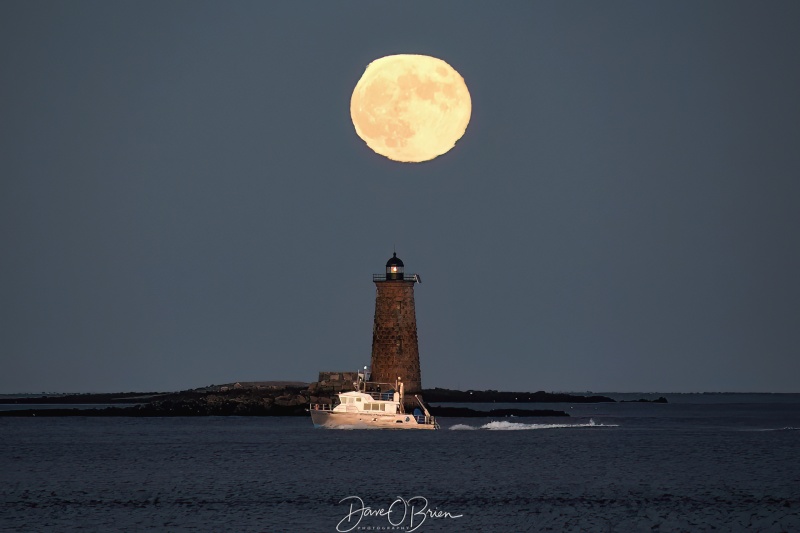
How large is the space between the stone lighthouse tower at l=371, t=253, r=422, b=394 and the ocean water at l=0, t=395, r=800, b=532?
235 inches

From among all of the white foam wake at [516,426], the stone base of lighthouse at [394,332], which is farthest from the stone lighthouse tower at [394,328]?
the white foam wake at [516,426]

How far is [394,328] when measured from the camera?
109375 millimetres

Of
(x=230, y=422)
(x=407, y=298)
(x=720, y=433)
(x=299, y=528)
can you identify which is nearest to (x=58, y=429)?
(x=230, y=422)

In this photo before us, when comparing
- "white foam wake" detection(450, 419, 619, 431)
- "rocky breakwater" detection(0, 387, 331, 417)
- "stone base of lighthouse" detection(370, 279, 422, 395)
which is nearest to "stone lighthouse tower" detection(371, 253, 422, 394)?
"stone base of lighthouse" detection(370, 279, 422, 395)

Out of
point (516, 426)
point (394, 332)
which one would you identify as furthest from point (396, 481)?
point (516, 426)

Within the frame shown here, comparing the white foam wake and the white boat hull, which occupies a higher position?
the white foam wake

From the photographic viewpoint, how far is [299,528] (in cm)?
4806

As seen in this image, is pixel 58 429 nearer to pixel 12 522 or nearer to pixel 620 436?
pixel 620 436

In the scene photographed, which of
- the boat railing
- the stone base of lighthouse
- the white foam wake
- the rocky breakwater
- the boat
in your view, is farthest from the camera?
the rocky breakwater

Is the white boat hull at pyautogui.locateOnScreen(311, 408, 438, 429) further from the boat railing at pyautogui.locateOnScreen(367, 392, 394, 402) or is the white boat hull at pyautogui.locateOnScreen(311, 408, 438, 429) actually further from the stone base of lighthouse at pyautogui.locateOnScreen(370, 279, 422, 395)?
the stone base of lighthouse at pyautogui.locateOnScreen(370, 279, 422, 395)

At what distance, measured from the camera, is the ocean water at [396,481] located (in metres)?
51.1

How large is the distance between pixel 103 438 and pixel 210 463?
2969cm

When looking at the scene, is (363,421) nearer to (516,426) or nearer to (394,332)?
(394,332)

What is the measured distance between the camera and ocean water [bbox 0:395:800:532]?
5112 cm
